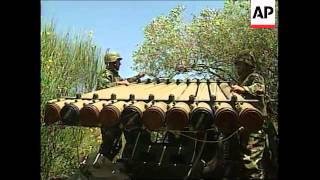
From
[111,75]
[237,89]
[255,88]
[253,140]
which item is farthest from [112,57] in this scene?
[253,140]

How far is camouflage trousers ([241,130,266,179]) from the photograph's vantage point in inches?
125

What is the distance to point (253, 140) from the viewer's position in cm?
326

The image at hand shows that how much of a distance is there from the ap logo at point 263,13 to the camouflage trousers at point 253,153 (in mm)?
681

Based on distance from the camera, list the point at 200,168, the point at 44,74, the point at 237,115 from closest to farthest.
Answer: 1. the point at 237,115
2. the point at 200,168
3. the point at 44,74

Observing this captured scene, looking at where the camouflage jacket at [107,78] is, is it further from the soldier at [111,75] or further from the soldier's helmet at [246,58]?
the soldier's helmet at [246,58]

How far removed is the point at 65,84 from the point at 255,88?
1609mm

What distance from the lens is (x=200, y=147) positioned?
334cm

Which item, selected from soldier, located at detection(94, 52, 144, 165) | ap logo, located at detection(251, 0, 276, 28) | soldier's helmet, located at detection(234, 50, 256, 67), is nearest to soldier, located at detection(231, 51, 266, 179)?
soldier's helmet, located at detection(234, 50, 256, 67)

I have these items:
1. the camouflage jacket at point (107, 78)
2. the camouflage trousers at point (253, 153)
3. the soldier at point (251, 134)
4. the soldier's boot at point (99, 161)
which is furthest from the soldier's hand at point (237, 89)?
the soldier's boot at point (99, 161)

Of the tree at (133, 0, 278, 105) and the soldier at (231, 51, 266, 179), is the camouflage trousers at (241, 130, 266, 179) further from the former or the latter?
the tree at (133, 0, 278, 105)

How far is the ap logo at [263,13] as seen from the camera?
3004 mm
